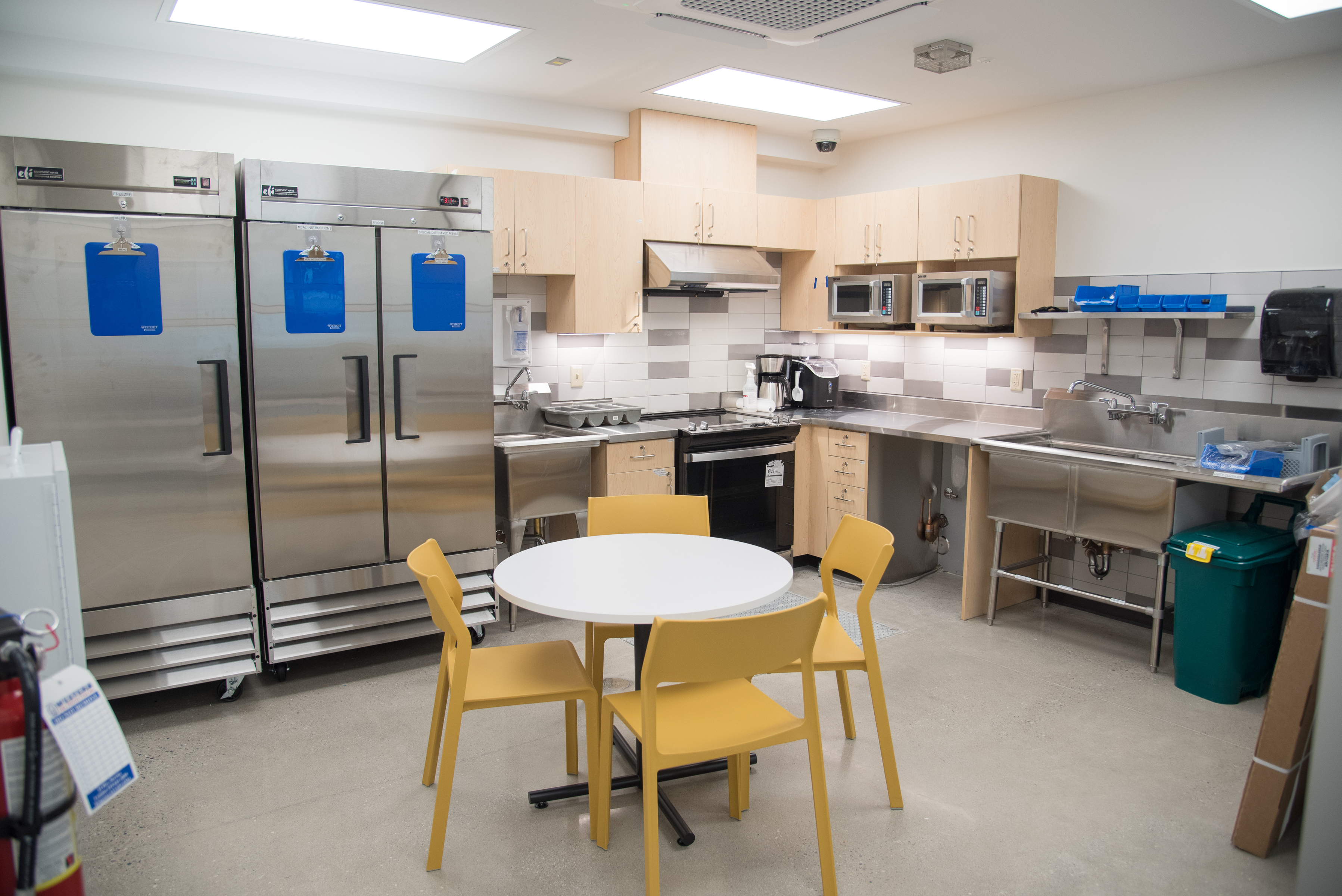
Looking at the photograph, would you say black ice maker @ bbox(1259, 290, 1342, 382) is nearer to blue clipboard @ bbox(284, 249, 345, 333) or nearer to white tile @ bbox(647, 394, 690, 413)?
white tile @ bbox(647, 394, 690, 413)

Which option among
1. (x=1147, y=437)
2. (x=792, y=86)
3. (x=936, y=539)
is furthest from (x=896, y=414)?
(x=792, y=86)

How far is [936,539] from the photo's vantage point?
18.0 feet

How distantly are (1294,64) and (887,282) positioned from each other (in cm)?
206

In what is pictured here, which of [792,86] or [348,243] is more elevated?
[792,86]

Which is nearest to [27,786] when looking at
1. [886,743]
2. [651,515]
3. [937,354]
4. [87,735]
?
[87,735]

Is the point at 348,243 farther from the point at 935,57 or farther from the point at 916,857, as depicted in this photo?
the point at 916,857

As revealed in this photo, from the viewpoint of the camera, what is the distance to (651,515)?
3512 mm

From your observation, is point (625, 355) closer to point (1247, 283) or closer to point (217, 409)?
point (217, 409)

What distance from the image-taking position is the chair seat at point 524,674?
2.56 m

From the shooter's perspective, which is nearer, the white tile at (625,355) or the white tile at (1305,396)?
the white tile at (1305,396)

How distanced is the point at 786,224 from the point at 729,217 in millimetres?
422

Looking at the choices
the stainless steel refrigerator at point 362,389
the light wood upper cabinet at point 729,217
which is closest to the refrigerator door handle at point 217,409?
the stainless steel refrigerator at point 362,389

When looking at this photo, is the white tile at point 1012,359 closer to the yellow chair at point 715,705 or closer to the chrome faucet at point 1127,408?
the chrome faucet at point 1127,408

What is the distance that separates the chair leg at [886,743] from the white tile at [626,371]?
292 cm
